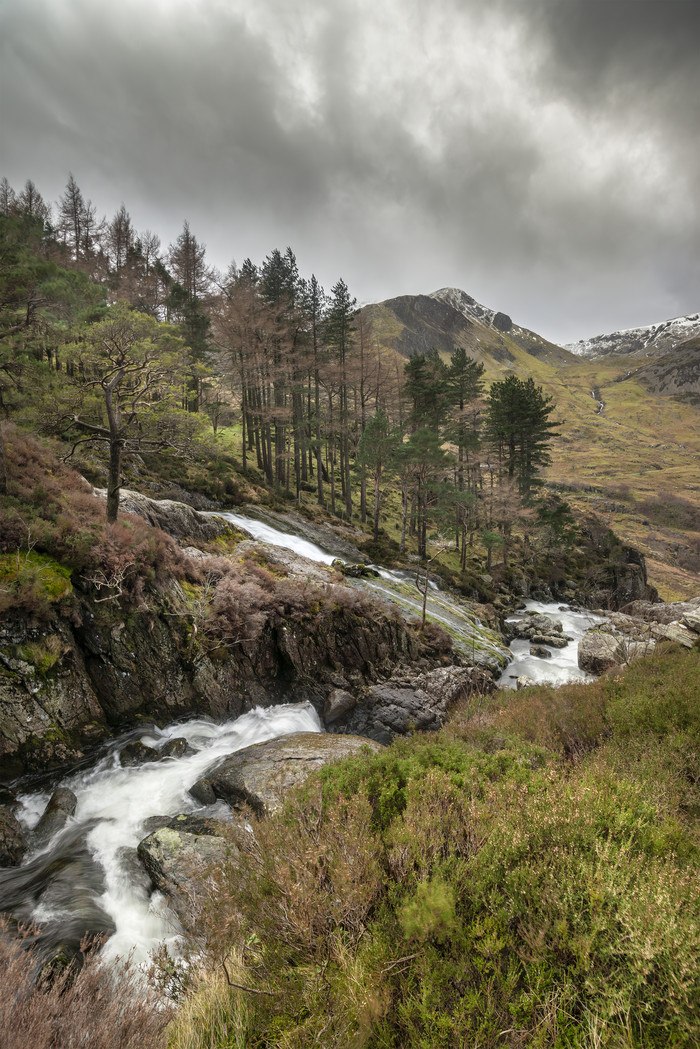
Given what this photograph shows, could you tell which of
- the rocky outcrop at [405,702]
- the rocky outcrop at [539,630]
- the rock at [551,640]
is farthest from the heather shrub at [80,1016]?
the rock at [551,640]

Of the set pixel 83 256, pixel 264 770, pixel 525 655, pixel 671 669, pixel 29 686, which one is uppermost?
pixel 83 256

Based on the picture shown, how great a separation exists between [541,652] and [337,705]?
46.9ft

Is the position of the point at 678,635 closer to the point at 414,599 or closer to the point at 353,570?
the point at 414,599

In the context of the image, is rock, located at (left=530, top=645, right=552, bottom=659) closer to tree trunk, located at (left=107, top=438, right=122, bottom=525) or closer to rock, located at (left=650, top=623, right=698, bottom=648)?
rock, located at (left=650, top=623, right=698, bottom=648)

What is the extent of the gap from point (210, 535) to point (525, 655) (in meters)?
17.5

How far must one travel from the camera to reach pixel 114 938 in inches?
210

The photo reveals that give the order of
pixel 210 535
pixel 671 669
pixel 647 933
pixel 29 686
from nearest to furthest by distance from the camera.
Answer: pixel 647 933
pixel 29 686
pixel 671 669
pixel 210 535

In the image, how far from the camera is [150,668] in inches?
407

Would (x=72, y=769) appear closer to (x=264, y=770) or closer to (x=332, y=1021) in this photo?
(x=264, y=770)

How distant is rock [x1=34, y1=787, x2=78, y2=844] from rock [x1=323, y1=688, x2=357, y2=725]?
672 centimetres

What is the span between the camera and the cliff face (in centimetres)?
800

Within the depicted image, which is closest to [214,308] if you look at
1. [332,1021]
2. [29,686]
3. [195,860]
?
[29,686]

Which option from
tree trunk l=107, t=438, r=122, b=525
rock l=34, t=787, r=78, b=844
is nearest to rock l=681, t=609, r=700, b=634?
rock l=34, t=787, r=78, b=844

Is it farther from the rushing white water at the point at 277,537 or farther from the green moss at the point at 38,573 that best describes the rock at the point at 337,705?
the rushing white water at the point at 277,537
